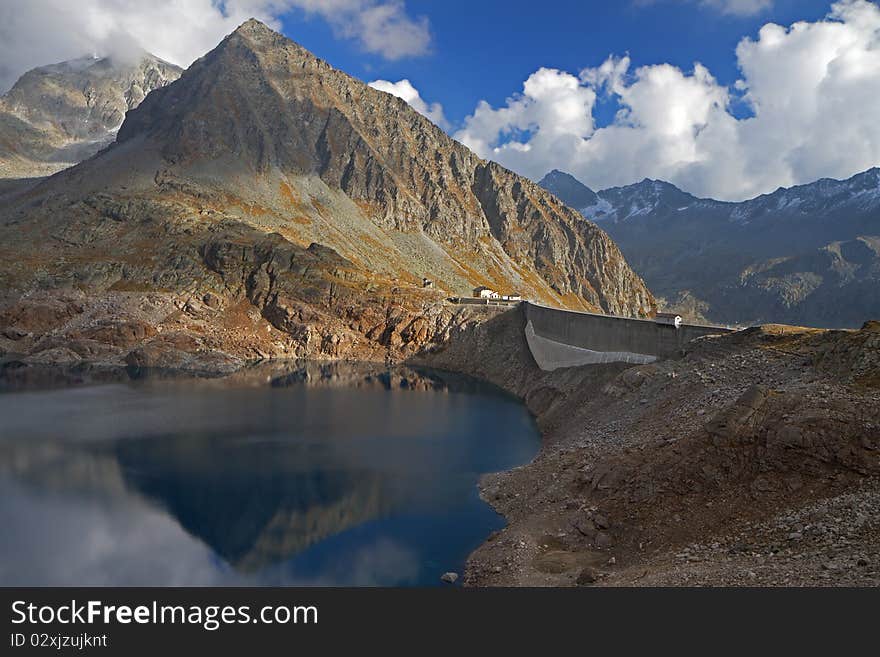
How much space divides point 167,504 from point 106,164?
429ft

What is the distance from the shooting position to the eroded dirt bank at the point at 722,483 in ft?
72.5

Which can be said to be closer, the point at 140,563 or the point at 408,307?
the point at 140,563

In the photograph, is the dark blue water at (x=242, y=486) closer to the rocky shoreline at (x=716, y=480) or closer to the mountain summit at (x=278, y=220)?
the rocky shoreline at (x=716, y=480)

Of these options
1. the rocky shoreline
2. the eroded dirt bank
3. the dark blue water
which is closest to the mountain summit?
the dark blue water

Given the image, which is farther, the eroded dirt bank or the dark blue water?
the dark blue water

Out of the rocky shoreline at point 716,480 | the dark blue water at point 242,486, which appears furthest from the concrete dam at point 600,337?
the dark blue water at point 242,486

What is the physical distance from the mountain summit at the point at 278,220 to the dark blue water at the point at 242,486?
36.1 metres

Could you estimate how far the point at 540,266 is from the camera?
197625mm

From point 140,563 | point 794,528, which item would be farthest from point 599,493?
point 140,563

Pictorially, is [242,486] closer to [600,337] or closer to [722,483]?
[722,483]

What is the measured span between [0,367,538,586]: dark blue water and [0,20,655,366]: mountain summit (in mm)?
36131

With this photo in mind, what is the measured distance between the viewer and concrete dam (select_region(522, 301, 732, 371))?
53.6 m

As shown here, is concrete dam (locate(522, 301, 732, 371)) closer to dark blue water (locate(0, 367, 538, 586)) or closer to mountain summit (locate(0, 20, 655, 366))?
dark blue water (locate(0, 367, 538, 586))
